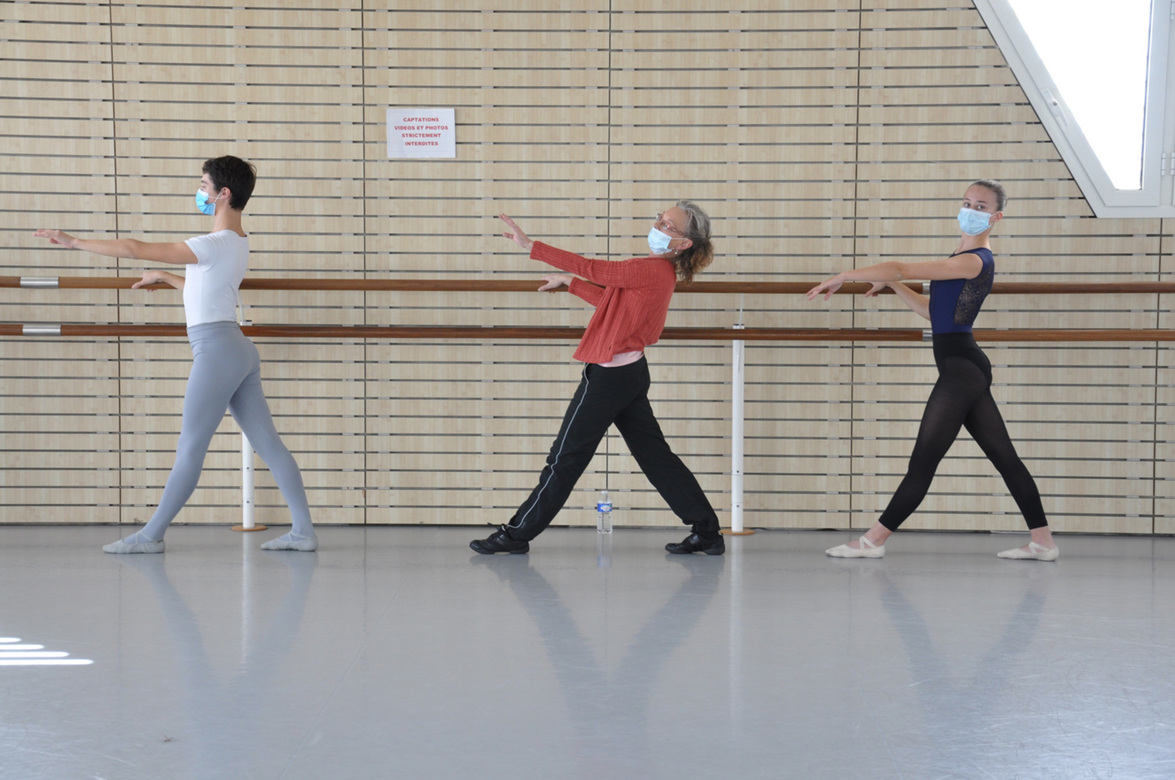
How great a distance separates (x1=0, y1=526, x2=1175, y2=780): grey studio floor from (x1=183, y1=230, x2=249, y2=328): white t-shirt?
0.97m

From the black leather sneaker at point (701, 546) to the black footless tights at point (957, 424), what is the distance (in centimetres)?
67

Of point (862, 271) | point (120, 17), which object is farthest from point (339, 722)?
point (120, 17)

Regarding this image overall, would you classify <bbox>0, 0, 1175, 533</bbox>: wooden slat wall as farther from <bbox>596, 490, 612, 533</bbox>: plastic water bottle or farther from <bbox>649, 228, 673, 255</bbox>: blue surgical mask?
<bbox>649, 228, 673, 255</bbox>: blue surgical mask

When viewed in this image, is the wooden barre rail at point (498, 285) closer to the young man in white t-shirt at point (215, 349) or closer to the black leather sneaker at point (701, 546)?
the young man in white t-shirt at point (215, 349)

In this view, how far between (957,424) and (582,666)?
6.92 ft

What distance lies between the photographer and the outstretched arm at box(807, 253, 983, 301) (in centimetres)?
374

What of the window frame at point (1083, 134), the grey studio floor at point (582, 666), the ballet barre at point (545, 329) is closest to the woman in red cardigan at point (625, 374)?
the grey studio floor at point (582, 666)

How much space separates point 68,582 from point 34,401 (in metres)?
1.66

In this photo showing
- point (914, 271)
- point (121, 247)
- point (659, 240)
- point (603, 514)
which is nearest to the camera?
point (121, 247)

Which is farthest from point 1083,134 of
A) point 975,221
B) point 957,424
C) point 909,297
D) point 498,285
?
point 498,285

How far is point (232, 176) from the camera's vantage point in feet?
12.7

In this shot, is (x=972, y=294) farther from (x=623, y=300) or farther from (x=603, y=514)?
(x=603, y=514)

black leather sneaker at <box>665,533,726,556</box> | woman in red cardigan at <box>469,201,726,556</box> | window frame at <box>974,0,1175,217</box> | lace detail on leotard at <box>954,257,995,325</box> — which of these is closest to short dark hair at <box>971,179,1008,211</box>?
lace detail on leotard at <box>954,257,995,325</box>

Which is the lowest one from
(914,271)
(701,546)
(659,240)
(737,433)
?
(701,546)
